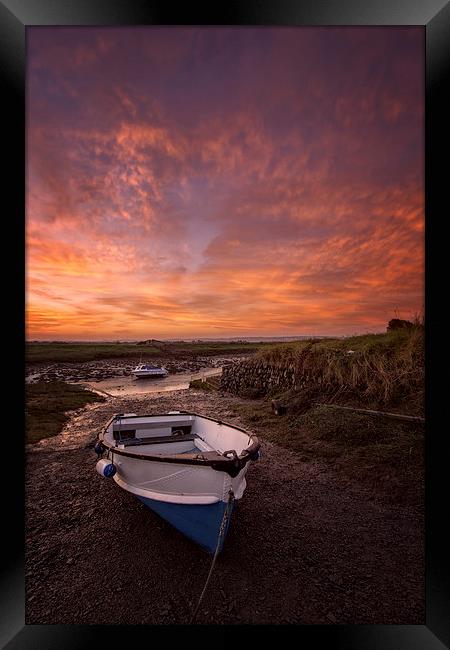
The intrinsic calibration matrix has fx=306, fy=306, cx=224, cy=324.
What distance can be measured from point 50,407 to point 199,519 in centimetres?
1096

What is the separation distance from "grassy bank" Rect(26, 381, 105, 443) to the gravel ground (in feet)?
13.8

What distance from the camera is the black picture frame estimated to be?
2.00 m

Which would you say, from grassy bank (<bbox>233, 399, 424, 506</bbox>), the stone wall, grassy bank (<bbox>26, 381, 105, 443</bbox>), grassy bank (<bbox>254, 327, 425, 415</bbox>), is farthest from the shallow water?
grassy bank (<bbox>233, 399, 424, 506</bbox>)

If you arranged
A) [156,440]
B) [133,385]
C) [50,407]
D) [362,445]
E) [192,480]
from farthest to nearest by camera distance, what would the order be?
1. [133,385]
2. [50,407]
3. [362,445]
4. [156,440]
5. [192,480]

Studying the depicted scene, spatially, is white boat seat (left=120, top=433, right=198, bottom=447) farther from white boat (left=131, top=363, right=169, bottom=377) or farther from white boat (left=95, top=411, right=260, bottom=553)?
white boat (left=131, top=363, right=169, bottom=377)

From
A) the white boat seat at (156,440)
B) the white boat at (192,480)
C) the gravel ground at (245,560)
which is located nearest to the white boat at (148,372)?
the gravel ground at (245,560)

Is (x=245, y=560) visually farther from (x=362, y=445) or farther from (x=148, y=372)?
(x=148, y=372)

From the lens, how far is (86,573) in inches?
132

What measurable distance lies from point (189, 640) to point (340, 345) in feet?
28.9

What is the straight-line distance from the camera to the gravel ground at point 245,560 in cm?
286
